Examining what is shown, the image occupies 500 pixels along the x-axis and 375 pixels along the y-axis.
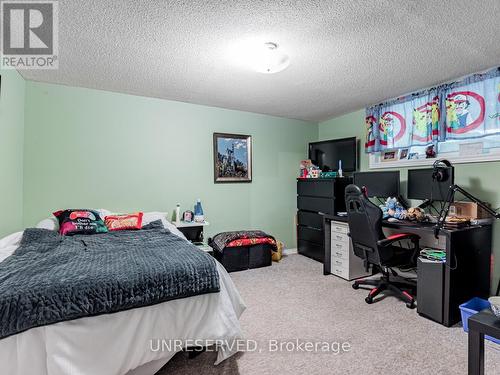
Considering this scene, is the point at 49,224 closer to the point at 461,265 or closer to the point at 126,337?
the point at 126,337

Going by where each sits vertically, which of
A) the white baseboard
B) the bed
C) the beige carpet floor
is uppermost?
the bed

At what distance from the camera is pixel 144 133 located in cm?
341

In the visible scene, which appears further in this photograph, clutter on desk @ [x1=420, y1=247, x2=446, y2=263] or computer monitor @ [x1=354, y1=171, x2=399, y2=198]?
computer monitor @ [x1=354, y1=171, x2=399, y2=198]

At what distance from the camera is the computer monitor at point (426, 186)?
2607mm

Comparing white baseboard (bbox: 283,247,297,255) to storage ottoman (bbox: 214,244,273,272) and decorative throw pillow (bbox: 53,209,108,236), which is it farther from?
decorative throw pillow (bbox: 53,209,108,236)

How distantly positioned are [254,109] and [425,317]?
10.6 feet

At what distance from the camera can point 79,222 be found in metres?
2.64

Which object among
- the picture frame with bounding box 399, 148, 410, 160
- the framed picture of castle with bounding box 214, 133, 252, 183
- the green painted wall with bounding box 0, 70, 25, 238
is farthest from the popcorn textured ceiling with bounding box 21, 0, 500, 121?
the framed picture of castle with bounding box 214, 133, 252, 183

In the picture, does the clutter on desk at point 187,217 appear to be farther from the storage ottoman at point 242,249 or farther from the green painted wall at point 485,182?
the green painted wall at point 485,182

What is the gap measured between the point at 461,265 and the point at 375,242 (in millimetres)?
676

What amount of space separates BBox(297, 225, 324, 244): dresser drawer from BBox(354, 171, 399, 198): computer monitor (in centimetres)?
96

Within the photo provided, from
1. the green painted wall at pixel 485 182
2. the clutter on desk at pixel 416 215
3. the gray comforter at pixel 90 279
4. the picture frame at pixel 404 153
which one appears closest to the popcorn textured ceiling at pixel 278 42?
the picture frame at pixel 404 153

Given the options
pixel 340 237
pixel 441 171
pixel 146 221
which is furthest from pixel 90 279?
pixel 441 171

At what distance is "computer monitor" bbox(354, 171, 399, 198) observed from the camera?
3.15 metres
